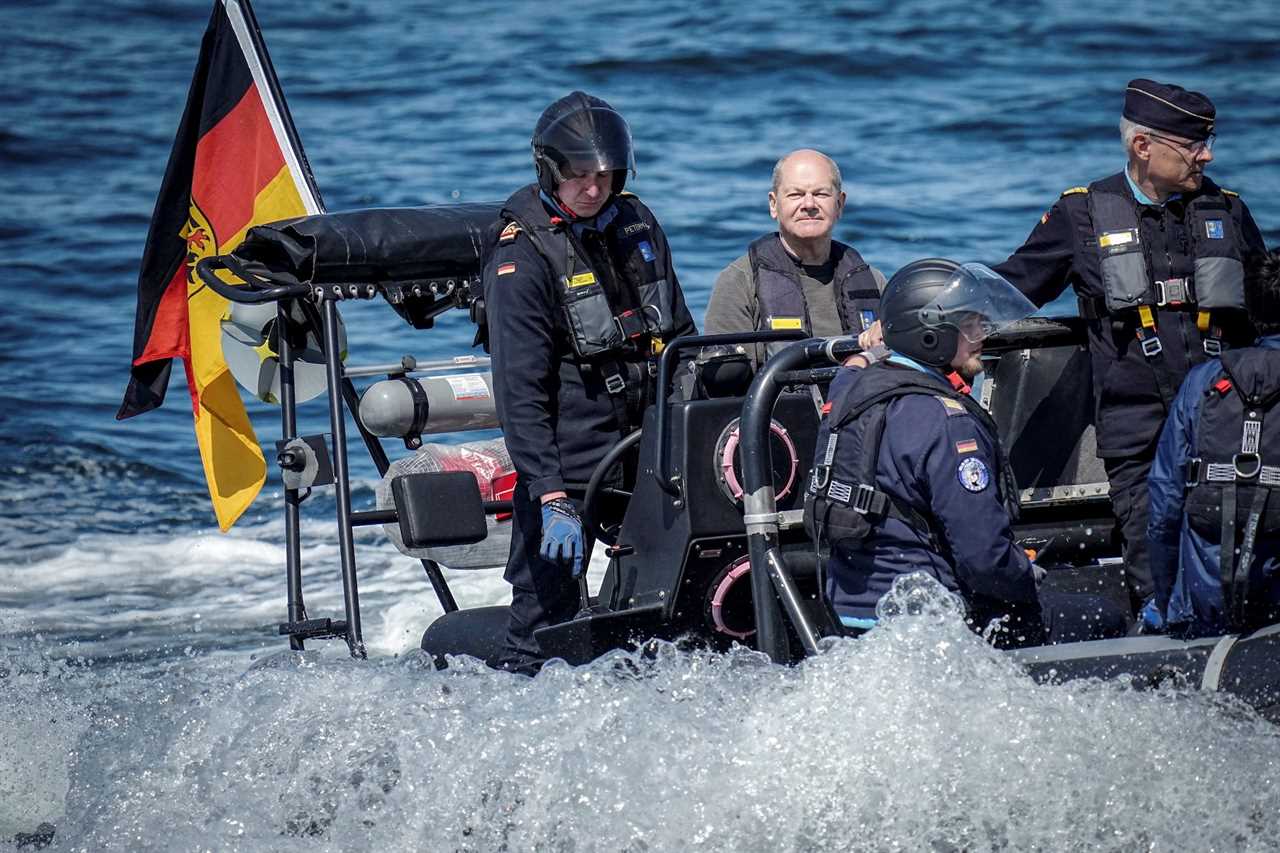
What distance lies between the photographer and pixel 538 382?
4109 mm

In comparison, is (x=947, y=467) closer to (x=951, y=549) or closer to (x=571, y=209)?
(x=951, y=549)

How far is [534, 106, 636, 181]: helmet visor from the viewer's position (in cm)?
408

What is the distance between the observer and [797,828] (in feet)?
10.2

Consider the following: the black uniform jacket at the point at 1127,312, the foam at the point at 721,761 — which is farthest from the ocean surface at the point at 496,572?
the black uniform jacket at the point at 1127,312

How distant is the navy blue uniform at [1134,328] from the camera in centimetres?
421

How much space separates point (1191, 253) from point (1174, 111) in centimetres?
36

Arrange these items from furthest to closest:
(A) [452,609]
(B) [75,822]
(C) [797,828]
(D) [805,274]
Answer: (A) [452,609], (D) [805,274], (B) [75,822], (C) [797,828]

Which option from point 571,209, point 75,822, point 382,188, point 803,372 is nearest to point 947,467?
point 803,372

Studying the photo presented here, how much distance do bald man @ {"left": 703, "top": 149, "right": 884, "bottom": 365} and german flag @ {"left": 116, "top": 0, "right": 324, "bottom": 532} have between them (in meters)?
1.75

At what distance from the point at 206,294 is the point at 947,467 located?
2.96m

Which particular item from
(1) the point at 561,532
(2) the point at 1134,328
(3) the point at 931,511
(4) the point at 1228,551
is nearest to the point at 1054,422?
(2) the point at 1134,328

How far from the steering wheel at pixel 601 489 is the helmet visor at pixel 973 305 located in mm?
1073

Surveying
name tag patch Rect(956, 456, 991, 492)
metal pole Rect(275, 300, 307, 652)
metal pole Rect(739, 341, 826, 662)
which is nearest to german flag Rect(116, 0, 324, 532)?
metal pole Rect(275, 300, 307, 652)

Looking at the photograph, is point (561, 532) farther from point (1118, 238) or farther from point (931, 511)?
point (1118, 238)
